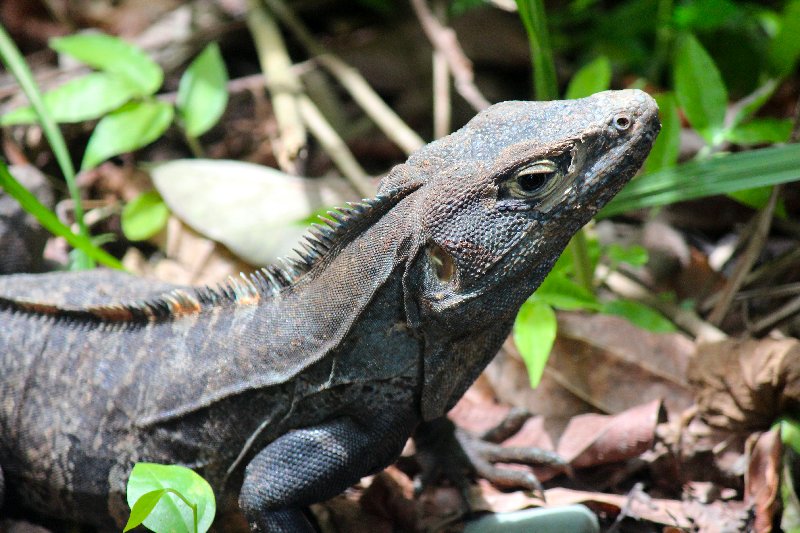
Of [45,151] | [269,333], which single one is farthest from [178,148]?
[269,333]

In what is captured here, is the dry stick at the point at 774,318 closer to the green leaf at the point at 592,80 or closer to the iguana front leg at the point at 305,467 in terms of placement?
the green leaf at the point at 592,80

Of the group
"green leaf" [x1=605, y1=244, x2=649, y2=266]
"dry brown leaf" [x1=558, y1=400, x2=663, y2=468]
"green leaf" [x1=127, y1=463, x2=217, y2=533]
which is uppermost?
"green leaf" [x1=605, y1=244, x2=649, y2=266]

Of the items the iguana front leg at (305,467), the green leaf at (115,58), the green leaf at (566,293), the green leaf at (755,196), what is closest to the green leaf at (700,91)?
the green leaf at (755,196)

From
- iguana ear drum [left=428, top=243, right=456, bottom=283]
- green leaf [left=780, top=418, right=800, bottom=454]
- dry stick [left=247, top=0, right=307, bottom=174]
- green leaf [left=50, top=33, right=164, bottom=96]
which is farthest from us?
dry stick [left=247, top=0, right=307, bottom=174]

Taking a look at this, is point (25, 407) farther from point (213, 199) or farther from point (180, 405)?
point (213, 199)

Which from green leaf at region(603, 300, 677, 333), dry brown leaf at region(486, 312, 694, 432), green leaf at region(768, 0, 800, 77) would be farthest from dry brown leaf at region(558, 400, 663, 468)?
green leaf at region(768, 0, 800, 77)

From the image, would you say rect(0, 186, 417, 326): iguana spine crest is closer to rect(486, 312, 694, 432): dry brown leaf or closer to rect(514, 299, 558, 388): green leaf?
rect(514, 299, 558, 388): green leaf
